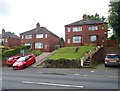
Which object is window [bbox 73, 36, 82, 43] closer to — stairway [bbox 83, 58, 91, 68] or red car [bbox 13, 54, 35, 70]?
red car [bbox 13, 54, 35, 70]

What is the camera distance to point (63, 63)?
99.8 ft

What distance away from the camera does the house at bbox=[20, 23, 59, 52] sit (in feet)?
198

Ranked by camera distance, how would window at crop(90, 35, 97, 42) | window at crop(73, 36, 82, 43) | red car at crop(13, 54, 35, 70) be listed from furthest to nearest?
window at crop(73, 36, 82, 43)
window at crop(90, 35, 97, 42)
red car at crop(13, 54, 35, 70)

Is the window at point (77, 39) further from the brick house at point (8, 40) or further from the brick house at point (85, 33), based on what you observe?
the brick house at point (8, 40)

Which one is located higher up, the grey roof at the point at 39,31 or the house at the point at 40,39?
the grey roof at the point at 39,31

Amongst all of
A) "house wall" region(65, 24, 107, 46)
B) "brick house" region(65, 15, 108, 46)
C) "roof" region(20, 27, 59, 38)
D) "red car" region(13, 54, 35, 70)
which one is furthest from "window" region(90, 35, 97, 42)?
"red car" region(13, 54, 35, 70)

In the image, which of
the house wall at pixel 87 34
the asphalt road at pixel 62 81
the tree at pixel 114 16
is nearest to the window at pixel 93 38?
the house wall at pixel 87 34

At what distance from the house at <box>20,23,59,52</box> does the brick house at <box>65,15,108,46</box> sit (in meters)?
6.63

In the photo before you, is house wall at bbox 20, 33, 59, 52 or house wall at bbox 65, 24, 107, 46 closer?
house wall at bbox 65, 24, 107, 46

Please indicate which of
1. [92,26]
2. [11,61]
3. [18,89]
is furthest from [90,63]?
[92,26]

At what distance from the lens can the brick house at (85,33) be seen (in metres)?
52.4

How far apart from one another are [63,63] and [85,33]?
2484 centimetres

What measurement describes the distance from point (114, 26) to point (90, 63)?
5.52m

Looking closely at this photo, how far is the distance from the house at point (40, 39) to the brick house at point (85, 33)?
261 inches
